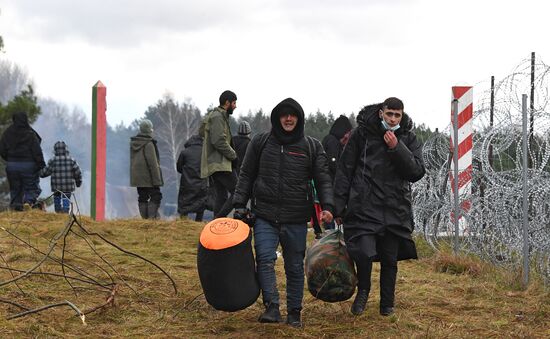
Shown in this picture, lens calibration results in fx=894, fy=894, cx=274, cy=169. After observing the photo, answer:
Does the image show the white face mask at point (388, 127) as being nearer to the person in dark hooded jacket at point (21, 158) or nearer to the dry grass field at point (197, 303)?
the dry grass field at point (197, 303)

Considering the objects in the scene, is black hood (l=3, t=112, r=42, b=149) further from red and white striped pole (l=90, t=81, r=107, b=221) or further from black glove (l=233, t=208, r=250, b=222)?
black glove (l=233, t=208, r=250, b=222)

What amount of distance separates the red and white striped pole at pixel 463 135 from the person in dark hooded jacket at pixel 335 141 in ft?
5.49

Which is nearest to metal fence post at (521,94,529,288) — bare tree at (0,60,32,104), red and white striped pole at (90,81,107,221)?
red and white striped pole at (90,81,107,221)

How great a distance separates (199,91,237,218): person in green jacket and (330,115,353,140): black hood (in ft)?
6.28

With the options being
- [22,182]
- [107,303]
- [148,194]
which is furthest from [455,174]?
[22,182]

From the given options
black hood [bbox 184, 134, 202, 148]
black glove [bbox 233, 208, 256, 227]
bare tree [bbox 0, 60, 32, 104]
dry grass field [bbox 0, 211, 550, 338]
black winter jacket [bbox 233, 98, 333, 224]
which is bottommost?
dry grass field [bbox 0, 211, 550, 338]

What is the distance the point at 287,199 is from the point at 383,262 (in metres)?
0.90

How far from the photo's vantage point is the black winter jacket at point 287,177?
634 cm

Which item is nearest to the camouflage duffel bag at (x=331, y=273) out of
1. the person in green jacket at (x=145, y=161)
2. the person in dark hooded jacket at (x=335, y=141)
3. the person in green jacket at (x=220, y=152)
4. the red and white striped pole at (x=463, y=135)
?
the person in green jacket at (x=220, y=152)

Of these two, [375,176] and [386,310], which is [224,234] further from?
[386,310]

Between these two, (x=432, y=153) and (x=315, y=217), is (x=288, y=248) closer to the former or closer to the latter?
(x=315, y=217)

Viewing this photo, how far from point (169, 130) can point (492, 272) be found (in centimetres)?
4375

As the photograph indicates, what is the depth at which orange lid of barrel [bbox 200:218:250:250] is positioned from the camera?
20.0ft

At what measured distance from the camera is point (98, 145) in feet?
41.8
